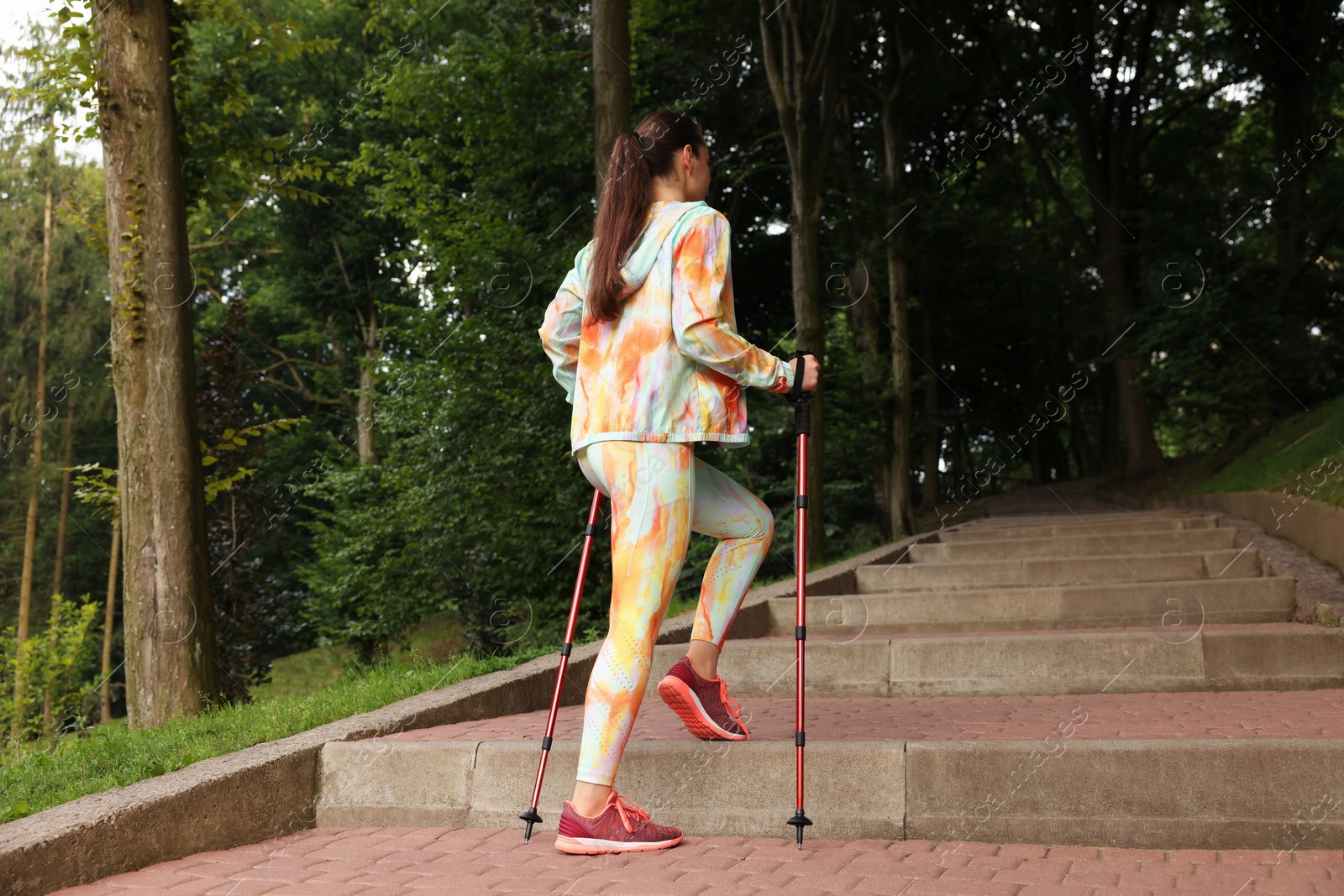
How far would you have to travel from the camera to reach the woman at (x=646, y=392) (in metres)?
3.32

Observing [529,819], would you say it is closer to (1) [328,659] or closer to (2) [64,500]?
(1) [328,659]

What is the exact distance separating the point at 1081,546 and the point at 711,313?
7049 mm

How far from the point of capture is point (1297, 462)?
1016 cm

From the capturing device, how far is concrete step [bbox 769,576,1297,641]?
632 cm

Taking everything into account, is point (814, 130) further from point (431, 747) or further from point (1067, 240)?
point (1067, 240)

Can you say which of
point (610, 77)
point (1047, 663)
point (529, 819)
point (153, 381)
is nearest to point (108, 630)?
point (153, 381)

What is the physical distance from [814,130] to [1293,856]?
39.4ft

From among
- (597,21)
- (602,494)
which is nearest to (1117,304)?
(597,21)

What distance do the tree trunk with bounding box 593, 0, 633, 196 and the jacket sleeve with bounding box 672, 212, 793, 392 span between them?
7.31 m

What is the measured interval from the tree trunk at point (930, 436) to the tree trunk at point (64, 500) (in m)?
19.1

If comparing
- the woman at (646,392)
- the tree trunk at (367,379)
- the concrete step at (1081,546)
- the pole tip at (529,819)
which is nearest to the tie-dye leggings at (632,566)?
the woman at (646,392)

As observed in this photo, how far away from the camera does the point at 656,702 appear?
17.7 ft

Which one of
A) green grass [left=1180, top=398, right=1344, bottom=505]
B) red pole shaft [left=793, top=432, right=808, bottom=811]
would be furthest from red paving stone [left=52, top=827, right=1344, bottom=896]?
green grass [left=1180, top=398, right=1344, bottom=505]

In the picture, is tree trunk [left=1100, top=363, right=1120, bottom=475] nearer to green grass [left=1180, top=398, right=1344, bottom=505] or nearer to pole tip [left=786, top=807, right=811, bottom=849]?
green grass [left=1180, top=398, right=1344, bottom=505]
